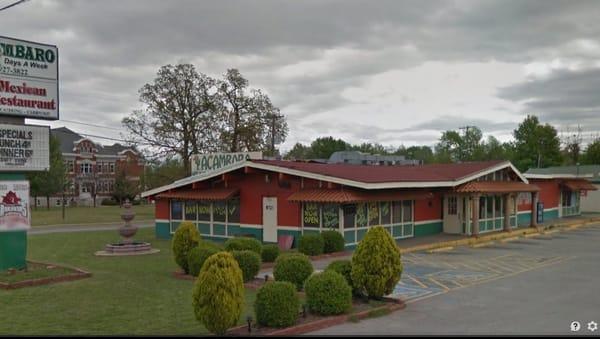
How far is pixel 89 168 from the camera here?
83.4 metres

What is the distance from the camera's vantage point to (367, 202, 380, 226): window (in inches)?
942

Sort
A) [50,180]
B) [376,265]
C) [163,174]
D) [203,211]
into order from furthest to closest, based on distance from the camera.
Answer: [50,180], [163,174], [203,211], [376,265]

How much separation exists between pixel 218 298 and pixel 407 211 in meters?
18.3

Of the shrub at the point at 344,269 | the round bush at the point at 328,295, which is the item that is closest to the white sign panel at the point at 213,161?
the shrub at the point at 344,269

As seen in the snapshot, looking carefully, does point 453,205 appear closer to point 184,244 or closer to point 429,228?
point 429,228

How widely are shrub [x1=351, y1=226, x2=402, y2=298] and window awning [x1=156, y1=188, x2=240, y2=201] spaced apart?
44.0 ft

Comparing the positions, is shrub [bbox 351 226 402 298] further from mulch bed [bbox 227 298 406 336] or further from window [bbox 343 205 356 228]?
window [bbox 343 205 356 228]

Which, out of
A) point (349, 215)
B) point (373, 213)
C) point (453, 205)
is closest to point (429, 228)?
point (453, 205)

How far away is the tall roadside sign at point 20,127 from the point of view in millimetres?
17125

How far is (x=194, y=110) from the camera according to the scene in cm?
4728

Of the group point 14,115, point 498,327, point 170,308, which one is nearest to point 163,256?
point 14,115

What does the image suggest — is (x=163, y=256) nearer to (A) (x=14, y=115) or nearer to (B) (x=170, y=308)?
(A) (x=14, y=115)

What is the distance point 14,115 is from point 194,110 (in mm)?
29829

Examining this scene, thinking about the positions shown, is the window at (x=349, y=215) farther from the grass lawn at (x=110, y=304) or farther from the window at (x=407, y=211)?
the grass lawn at (x=110, y=304)
